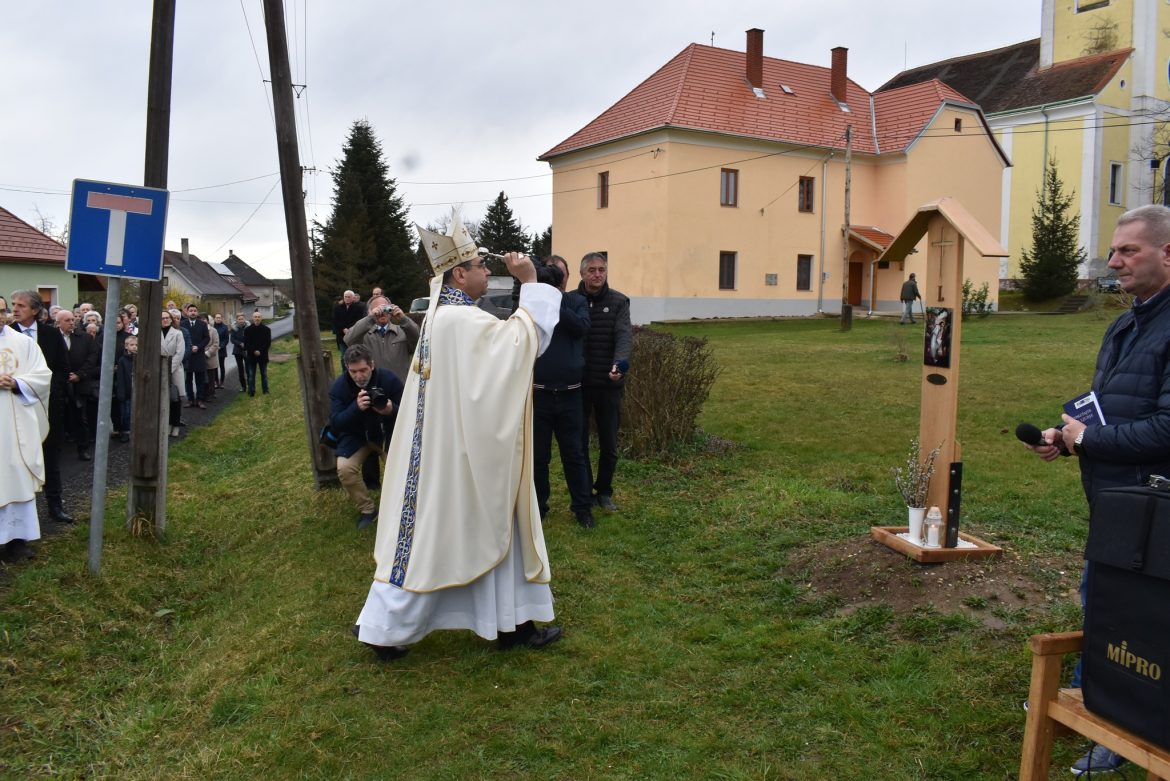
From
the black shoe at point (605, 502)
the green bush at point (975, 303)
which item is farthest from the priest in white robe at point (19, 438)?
the green bush at point (975, 303)

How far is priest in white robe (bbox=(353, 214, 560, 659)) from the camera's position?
4438mm

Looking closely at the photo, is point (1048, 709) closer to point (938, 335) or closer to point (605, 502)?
point (938, 335)

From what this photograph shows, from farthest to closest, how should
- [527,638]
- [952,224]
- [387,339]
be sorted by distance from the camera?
[387,339]
[952,224]
[527,638]

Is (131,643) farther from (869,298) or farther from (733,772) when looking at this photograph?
(869,298)

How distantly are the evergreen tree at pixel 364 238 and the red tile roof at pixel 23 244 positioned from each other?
13.8 meters

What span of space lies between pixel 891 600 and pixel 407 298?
37569 mm

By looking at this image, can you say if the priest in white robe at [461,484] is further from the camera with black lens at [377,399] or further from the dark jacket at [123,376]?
the dark jacket at [123,376]

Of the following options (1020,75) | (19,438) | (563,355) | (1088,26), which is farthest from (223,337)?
(1088,26)

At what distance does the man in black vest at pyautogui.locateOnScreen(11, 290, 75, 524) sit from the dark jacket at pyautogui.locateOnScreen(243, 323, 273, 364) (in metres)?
9.98

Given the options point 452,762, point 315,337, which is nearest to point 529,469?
point 452,762

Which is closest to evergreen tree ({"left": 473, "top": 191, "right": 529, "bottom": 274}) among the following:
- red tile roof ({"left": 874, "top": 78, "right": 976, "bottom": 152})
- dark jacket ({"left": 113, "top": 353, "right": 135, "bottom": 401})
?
red tile roof ({"left": 874, "top": 78, "right": 976, "bottom": 152})

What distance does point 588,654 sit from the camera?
4707 mm

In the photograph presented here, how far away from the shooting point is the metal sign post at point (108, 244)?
5918mm

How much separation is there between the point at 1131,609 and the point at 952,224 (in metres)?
3.07
